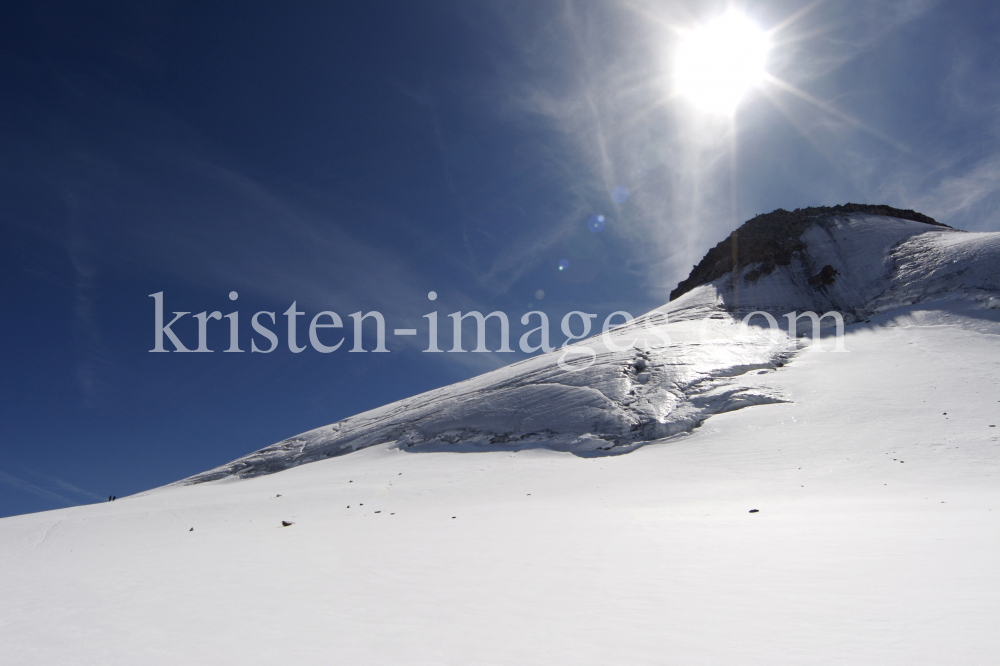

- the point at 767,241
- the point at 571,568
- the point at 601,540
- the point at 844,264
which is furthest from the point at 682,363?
the point at 844,264

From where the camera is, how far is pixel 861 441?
32.8 feet

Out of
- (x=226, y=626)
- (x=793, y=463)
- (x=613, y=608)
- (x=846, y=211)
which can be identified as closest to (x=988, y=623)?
(x=613, y=608)

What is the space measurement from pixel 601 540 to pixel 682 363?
509 inches

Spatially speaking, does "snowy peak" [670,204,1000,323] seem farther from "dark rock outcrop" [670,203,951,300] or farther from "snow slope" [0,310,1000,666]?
"snow slope" [0,310,1000,666]

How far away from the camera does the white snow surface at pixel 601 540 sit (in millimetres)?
2373

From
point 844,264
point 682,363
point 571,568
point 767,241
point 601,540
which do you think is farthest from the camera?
point 767,241

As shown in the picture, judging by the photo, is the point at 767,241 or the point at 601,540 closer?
the point at 601,540

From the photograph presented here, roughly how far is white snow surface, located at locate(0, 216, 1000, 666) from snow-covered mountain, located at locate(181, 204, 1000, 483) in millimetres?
152

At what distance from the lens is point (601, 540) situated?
4.86 meters

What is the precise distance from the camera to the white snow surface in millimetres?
2373

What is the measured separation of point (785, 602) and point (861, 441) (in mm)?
9542

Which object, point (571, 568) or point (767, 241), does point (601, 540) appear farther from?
point (767, 241)

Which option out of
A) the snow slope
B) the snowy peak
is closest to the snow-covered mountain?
the snowy peak

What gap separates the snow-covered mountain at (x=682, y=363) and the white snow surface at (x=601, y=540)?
15 cm
